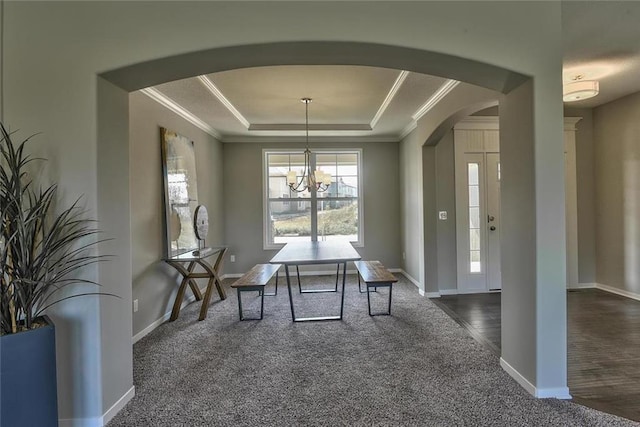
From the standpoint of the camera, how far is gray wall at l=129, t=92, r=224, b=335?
2837 millimetres

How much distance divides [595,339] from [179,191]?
4.33 metres

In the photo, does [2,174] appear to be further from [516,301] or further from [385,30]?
[516,301]

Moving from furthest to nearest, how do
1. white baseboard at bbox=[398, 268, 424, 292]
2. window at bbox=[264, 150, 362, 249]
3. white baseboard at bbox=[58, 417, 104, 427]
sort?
window at bbox=[264, 150, 362, 249] → white baseboard at bbox=[398, 268, 424, 292] → white baseboard at bbox=[58, 417, 104, 427]

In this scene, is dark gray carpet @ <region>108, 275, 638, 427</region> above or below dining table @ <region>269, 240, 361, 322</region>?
below

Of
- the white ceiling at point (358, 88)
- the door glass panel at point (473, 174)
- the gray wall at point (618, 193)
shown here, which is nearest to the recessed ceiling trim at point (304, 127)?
the white ceiling at point (358, 88)

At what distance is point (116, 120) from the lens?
6.03ft

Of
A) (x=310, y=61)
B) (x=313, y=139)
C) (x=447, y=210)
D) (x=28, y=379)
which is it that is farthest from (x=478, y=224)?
(x=28, y=379)

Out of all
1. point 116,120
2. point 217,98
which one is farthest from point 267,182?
point 116,120

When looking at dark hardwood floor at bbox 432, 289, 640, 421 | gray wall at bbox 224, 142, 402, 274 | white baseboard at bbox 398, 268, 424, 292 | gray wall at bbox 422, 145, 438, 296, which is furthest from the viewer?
gray wall at bbox 224, 142, 402, 274

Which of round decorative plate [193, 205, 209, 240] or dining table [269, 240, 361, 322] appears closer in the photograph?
dining table [269, 240, 361, 322]

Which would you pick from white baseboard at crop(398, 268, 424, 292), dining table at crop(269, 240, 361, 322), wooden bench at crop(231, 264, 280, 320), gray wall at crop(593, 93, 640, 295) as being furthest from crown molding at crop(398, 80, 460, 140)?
wooden bench at crop(231, 264, 280, 320)

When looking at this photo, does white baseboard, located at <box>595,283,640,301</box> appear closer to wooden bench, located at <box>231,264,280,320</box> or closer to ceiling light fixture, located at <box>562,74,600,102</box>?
ceiling light fixture, located at <box>562,74,600,102</box>

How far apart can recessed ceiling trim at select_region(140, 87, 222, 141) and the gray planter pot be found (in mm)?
2353

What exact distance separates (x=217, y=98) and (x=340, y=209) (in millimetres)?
2758
